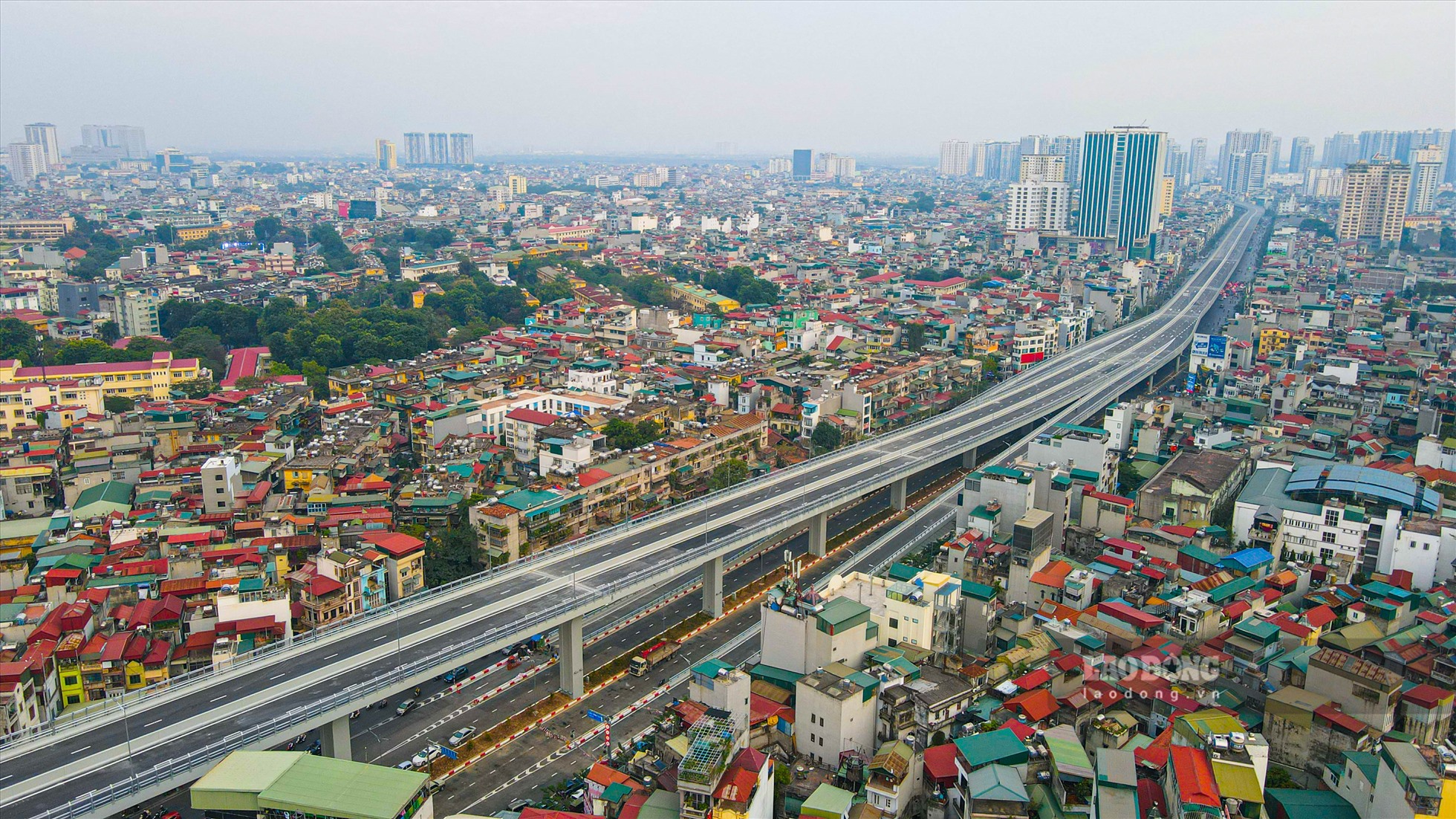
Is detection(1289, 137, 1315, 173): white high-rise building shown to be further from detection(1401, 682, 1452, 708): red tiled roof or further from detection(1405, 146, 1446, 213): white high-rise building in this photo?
detection(1401, 682, 1452, 708): red tiled roof

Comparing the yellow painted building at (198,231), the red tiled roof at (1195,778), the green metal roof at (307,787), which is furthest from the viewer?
the yellow painted building at (198,231)

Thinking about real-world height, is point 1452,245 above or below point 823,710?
above

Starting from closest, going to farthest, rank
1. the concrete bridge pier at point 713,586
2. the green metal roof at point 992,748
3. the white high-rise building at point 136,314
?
the green metal roof at point 992,748, the concrete bridge pier at point 713,586, the white high-rise building at point 136,314

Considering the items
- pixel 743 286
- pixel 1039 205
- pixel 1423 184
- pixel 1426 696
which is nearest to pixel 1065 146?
pixel 1423 184

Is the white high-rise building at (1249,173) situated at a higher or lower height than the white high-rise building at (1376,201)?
higher

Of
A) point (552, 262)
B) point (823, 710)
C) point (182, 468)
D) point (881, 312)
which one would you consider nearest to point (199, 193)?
point (552, 262)

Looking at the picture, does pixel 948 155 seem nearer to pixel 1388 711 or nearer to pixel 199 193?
pixel 199 193

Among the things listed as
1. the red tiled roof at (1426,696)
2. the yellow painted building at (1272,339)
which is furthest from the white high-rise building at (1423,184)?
the red tiled roof at (1426,696)

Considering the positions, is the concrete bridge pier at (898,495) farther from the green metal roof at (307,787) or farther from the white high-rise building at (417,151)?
the white high-rise building at (417,151)
